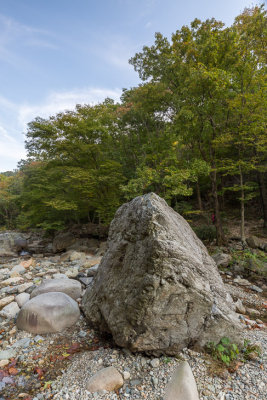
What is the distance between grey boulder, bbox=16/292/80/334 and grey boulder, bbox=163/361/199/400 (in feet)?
6.81

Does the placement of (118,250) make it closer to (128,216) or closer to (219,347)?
(128,216)

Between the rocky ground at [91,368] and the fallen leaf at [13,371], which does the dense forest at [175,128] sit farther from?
the fallen leaf at [13,371]

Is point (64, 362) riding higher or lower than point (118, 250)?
lower

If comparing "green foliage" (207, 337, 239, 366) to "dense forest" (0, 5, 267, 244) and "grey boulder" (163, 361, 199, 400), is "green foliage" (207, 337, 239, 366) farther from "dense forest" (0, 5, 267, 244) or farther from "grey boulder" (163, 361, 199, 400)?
"dense forest" (0, 5, 267, 244)

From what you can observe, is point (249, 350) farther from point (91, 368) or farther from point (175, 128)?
point (175, 128)

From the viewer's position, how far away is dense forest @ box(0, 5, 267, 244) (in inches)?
312

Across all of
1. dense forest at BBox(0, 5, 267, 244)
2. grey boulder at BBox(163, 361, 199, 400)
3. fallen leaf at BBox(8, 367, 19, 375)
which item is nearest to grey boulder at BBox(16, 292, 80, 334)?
fallen leaf at BBox(8, 367, 19, 375)

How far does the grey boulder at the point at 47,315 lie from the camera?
3252 millimetres

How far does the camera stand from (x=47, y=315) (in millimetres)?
3309

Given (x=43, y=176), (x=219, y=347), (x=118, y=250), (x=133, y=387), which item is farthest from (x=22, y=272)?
(x=43, y=176)

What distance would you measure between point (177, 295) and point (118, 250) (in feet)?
3.77

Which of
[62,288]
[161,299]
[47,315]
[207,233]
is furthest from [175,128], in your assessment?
[47,315]

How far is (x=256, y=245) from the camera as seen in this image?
28.3 ft

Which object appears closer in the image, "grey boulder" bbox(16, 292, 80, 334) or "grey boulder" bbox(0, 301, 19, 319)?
"grey boulder" bbox(16, 292, 80, 334)
